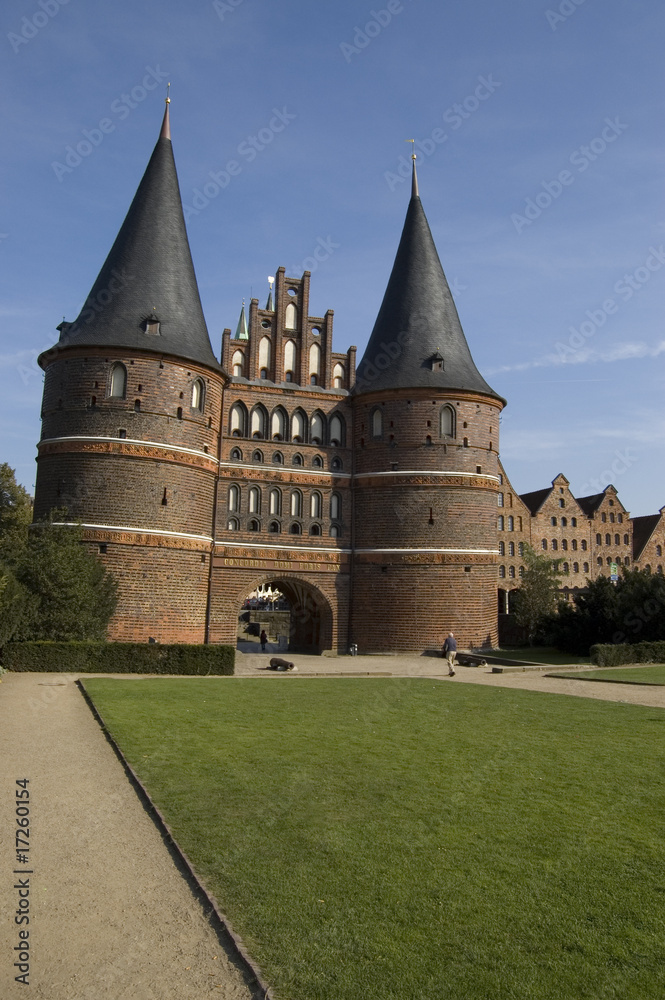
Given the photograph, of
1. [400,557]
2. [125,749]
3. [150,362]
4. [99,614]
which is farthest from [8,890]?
[400,557]

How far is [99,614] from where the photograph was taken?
25016 millimetres

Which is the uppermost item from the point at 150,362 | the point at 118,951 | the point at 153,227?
the point at 153,227

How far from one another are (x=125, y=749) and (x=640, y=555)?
53.0 meters

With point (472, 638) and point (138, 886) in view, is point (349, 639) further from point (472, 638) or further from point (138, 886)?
point (138, 886)

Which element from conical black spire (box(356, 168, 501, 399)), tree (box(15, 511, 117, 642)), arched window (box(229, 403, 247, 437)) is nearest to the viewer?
tree (box(15, 511, 117, 642))

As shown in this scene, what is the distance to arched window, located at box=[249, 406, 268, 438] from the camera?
3256 centimetres

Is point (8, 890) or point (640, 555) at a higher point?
point (640, 555)

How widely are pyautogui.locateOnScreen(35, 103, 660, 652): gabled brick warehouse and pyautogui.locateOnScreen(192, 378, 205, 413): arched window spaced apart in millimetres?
92

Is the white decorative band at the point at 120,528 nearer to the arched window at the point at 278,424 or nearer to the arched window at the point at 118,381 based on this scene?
the arched window at the point at 118,381

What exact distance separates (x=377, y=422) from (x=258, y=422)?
5053mm

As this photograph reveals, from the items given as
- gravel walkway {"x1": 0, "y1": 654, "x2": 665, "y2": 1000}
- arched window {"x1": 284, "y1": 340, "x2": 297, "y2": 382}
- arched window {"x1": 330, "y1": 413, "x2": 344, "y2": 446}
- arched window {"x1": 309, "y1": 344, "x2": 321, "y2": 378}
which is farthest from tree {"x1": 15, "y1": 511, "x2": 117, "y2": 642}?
arched window {"x1": 309, "y1": 344, "x2": 321, "y2": 378}

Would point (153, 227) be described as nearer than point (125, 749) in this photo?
No

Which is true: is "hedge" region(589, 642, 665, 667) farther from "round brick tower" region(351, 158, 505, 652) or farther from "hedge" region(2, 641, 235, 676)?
"hedge" region(2, 641, 235, 676)

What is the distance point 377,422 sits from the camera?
3338 centimetres
